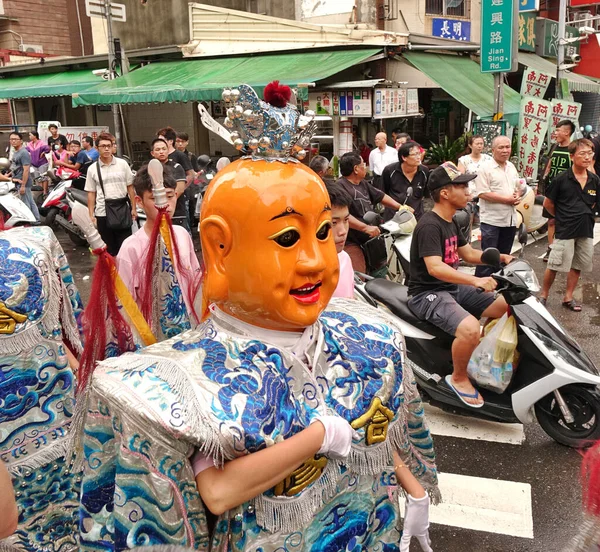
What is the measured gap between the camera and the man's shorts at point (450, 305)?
389cm

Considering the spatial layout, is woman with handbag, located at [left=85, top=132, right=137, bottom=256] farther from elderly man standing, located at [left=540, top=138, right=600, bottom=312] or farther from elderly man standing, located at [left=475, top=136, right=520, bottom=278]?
elderly man standing, located at [left=540, top=138, right=600, bottom=312]

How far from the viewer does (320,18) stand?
1502 centimetres

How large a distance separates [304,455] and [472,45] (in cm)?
1531

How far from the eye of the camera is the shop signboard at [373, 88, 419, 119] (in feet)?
40.1

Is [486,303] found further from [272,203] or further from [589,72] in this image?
[589,72]

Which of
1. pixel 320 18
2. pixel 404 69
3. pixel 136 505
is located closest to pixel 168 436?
pixel 136 505

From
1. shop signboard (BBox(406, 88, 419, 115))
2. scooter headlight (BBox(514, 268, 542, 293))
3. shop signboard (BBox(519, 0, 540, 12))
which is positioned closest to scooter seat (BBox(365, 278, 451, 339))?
scooter headlight (BBox(514, 268, 542, 293))

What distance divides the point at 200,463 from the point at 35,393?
4.66 ft

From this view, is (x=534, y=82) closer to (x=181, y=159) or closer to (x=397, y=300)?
Answer: (x=181, y=159)

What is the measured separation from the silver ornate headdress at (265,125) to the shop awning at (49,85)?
17070 millimetres

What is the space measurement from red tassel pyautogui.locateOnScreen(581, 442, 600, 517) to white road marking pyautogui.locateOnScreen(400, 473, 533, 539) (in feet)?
7.01

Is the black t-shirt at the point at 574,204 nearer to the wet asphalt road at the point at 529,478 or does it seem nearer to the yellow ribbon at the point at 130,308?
the wet asphalt road at the point at 529,478

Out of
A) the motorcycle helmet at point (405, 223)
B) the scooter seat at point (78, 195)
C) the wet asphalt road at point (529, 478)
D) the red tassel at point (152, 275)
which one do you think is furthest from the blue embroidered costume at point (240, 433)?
the scooter seat at point (78, 195)

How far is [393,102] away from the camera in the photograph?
40.9ft
